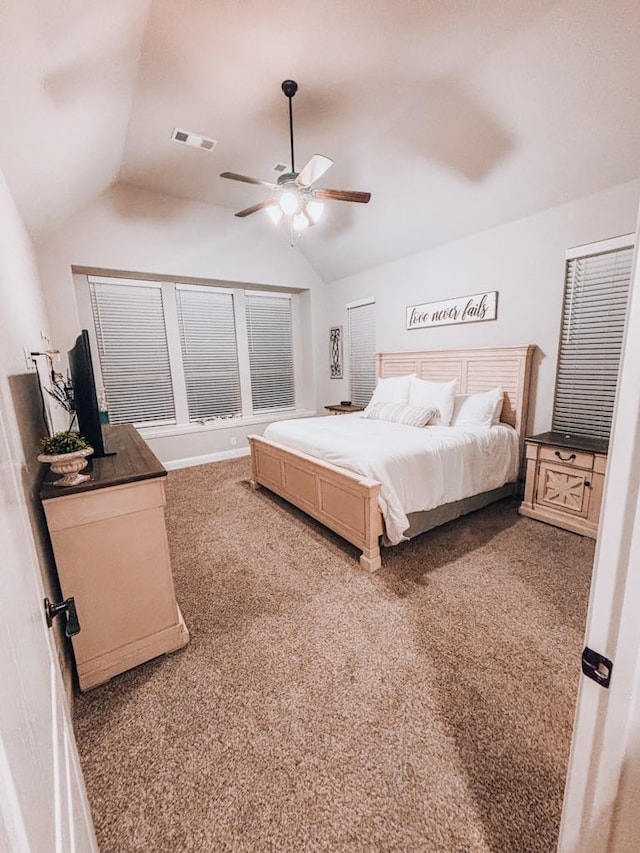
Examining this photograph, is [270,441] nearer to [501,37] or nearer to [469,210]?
[469,210]

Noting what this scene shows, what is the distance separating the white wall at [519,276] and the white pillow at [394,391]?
0.62 m

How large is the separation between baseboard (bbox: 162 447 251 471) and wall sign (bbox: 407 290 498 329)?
296 centimetres

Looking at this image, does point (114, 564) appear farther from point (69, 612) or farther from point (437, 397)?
point (437, 397)

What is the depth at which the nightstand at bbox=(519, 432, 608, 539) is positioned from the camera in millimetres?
2668

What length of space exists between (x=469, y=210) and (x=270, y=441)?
118 inches

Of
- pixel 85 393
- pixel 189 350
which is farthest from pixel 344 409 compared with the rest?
pixel 85 393

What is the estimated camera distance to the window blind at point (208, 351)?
4.78 meters

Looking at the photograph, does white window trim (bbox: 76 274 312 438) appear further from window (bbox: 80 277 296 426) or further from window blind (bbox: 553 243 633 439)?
window blind (bbox: 553 243 633 439)

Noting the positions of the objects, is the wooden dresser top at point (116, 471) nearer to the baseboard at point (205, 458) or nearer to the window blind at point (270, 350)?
the baseboard at point (205, 458)

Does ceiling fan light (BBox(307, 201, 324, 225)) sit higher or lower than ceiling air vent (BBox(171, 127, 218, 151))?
lower

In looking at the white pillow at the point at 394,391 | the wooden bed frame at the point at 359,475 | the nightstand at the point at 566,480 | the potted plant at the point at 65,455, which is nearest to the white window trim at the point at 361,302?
the wooden bed frame at the point at 359,475

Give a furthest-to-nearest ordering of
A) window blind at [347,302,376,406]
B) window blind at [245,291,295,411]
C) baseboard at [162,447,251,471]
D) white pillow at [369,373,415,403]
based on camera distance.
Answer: window blind at [245,291,295,411] < window blind at [347,302,376,406] < baseboard at [162,447,251,471] < white pillow at [369,373,415,403]

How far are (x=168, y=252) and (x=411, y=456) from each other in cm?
378

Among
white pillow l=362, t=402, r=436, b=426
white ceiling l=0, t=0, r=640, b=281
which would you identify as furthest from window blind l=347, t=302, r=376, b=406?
white ceiling l=0, t=0, r=640, b=281
